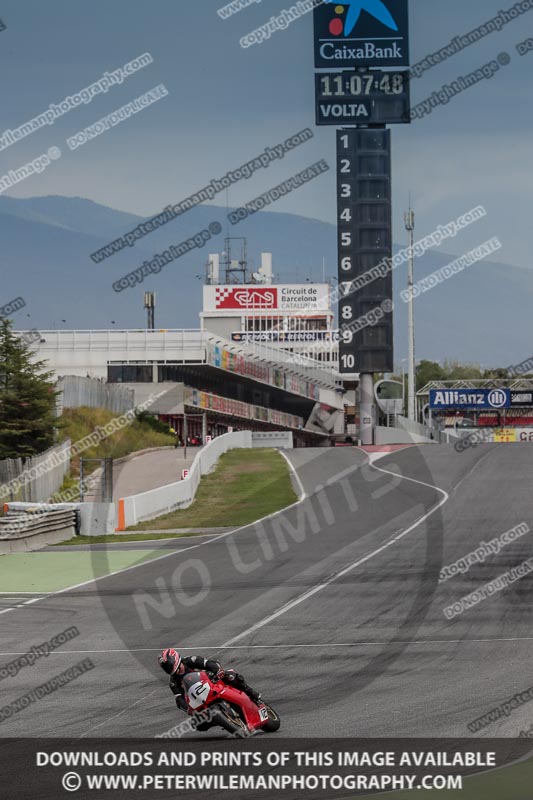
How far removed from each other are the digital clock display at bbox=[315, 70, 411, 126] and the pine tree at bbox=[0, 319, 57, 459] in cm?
2200

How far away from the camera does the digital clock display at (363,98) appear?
57.5 m

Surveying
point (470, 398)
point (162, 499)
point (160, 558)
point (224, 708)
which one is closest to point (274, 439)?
point (470, 398)

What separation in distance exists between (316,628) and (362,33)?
48761mm

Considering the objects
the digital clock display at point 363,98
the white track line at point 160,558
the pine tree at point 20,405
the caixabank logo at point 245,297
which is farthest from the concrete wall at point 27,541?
the caixabank logo at point 245,297

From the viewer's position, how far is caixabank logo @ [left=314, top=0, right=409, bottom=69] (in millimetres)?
59406

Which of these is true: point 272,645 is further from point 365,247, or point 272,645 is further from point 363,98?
point 363,98

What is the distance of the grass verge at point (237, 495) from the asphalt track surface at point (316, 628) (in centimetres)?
363

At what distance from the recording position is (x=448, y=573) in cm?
2189

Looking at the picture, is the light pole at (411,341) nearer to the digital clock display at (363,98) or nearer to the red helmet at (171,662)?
the digital clock display at (363,98)

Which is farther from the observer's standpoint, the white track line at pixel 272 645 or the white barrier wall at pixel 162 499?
the white barrier wall at pixel 162 499

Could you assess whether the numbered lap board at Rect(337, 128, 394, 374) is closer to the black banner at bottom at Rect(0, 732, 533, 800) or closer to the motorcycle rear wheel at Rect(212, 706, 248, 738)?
the motorcycle rear wheel at Rect(212, 706, 248, 738)

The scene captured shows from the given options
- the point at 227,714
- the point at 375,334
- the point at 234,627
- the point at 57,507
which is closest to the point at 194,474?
the point at 57,507

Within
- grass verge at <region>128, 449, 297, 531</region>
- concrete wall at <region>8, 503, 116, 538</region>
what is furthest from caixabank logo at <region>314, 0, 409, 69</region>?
concrete wall at <region>8, 503, 116, 538</region>

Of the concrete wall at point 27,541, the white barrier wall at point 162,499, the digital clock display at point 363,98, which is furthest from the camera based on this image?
the digital clock display at point 363,98
